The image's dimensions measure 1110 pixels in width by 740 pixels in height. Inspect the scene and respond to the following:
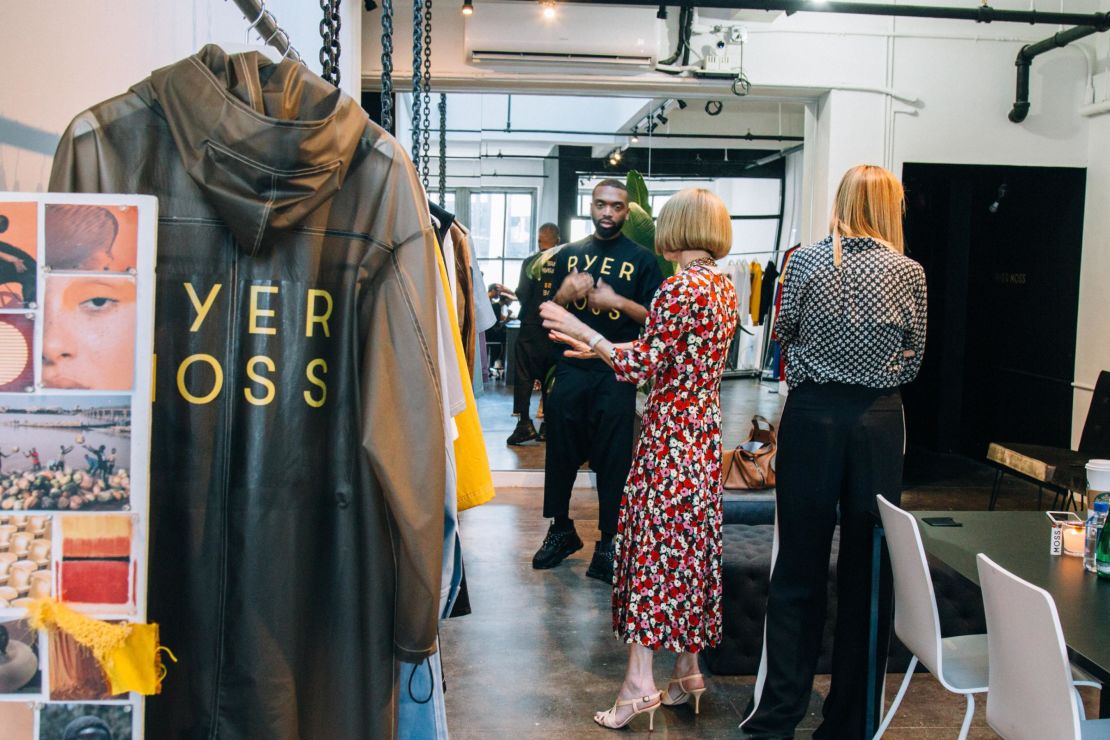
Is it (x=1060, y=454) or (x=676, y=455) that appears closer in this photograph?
(x=676, y=455)

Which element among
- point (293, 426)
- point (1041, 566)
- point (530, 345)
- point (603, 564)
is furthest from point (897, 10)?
point (293, 426)

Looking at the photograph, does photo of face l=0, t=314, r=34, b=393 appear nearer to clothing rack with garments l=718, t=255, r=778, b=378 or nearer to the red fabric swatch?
the red fabric swatch

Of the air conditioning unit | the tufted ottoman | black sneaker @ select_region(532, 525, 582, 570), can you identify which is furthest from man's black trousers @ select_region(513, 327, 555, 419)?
the tufted ottoman

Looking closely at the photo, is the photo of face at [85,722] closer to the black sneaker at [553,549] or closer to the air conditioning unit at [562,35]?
the black sneaker at [553,549]

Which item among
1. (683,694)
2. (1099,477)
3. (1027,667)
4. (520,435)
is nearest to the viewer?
(1027,667)

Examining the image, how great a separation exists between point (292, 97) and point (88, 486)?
692mm

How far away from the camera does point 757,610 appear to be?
3527 mm

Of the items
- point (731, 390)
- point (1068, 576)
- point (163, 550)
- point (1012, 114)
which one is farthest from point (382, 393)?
point (731, 390)

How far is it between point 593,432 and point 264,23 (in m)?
2.48

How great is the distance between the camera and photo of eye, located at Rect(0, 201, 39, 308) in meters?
1.21

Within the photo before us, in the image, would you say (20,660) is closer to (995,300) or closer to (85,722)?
(85,722)

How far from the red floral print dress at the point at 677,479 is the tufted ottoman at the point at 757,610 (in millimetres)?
430

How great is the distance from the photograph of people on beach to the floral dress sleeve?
6.04ft

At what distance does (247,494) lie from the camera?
1598mm
